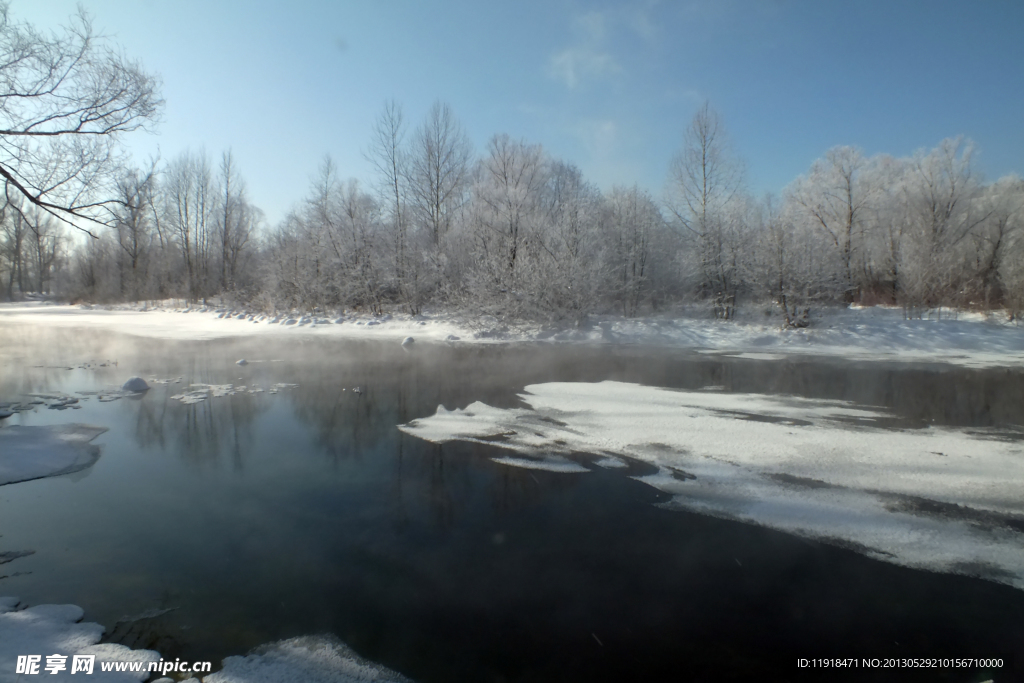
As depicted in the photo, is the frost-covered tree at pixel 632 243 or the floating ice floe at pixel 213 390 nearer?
the floating ice floe at pixel 213 390

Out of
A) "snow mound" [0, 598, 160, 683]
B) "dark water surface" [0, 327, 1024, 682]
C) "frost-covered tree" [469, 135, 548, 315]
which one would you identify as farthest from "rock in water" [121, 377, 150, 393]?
"frost-covered tree" [469, 135, 548, 315]

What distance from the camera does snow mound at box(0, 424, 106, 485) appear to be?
19.5 ft

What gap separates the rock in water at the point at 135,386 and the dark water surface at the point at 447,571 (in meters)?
3.27

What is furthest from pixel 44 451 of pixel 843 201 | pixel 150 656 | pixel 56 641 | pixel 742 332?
pixel 843 201

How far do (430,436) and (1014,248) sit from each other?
125 feet

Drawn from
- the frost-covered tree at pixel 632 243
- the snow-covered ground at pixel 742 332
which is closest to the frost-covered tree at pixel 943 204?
the snow-covered ground at pixel 742 332

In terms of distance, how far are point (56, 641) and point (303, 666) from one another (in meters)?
1.51

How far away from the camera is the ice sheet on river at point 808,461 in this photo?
14.8 feet

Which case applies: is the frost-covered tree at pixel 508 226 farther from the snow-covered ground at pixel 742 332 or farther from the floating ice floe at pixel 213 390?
the floating ice floe at pixel 213 390

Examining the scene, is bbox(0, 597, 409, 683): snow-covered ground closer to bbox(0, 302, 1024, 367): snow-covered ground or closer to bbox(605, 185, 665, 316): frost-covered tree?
bbox(0, 302, 1024, 367): snow-covered ground

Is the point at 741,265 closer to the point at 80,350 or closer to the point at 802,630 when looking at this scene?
Answer: the point at 802,630

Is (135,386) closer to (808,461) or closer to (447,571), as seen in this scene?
(447,571)

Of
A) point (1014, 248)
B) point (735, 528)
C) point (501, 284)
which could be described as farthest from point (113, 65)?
point (1014, 248)

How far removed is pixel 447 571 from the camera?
390 cm
